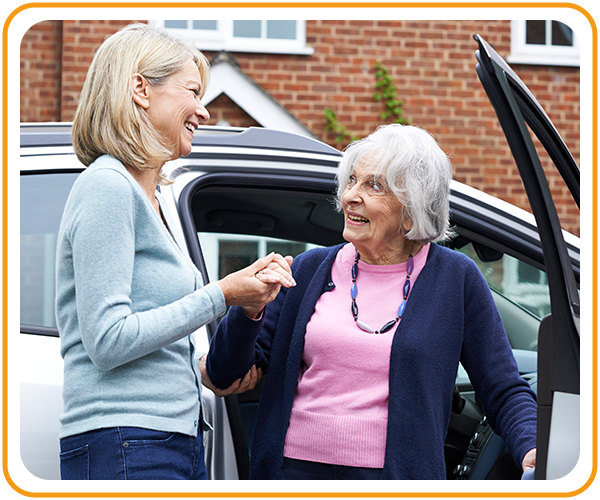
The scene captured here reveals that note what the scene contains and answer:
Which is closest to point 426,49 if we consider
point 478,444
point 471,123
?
point 471,123

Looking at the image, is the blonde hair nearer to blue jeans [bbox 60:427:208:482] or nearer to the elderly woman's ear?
the elderly woman's ear

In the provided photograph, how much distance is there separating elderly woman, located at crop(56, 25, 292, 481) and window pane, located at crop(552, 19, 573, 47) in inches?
252

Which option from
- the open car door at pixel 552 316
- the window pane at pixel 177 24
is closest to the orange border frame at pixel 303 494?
the open car door at pixel 552 316

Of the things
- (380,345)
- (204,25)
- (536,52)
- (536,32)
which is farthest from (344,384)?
(536,32)

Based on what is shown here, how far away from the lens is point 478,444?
2.16m

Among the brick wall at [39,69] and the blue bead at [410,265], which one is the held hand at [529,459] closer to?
the blue bead at [410,265]

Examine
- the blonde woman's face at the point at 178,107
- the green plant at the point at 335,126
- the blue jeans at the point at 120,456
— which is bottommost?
the blue jeans at the point at 120,456

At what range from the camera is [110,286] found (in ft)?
4.18

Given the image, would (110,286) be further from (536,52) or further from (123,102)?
(536,52)

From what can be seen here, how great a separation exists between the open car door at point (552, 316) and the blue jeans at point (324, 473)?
0.50 metres

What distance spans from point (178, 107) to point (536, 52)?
622 centimetres

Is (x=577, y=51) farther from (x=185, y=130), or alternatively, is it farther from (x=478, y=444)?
(x=185, y=130)

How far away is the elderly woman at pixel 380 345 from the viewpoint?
64.9 inches

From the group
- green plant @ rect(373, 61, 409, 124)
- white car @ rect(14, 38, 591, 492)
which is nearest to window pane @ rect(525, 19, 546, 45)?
green plant @ rect(373, 61, 409, 124)
